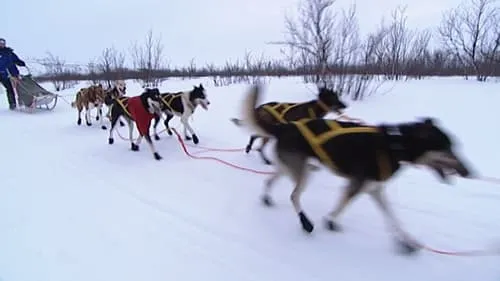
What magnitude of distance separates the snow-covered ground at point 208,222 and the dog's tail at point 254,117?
0.76m

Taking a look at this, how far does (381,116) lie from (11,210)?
6109 mm

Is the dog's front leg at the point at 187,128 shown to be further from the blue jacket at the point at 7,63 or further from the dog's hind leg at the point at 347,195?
the blue jacket at the point at 7,63

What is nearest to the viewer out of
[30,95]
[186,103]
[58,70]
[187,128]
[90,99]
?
[186,103]

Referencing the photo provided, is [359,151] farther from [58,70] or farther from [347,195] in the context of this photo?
[58,70]

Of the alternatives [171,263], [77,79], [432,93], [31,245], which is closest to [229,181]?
[171,263]

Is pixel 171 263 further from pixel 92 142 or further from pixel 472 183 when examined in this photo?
pixel 92 142

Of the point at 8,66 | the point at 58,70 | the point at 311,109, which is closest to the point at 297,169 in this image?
the point at 311,109

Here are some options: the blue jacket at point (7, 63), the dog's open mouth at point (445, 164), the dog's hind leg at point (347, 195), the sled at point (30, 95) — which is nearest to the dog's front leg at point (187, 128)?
the dog's hind leg at point (347, 195)

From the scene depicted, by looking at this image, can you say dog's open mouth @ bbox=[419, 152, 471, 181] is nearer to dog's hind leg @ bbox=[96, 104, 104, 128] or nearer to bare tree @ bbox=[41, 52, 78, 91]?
dog's hind leg @ bbox=[96, 104, 104, 128]

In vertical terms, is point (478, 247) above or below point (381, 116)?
below

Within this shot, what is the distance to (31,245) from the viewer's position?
2.59 meters

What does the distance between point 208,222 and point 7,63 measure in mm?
9906

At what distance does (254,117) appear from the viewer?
282cm

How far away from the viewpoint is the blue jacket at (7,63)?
9734 millimetres
